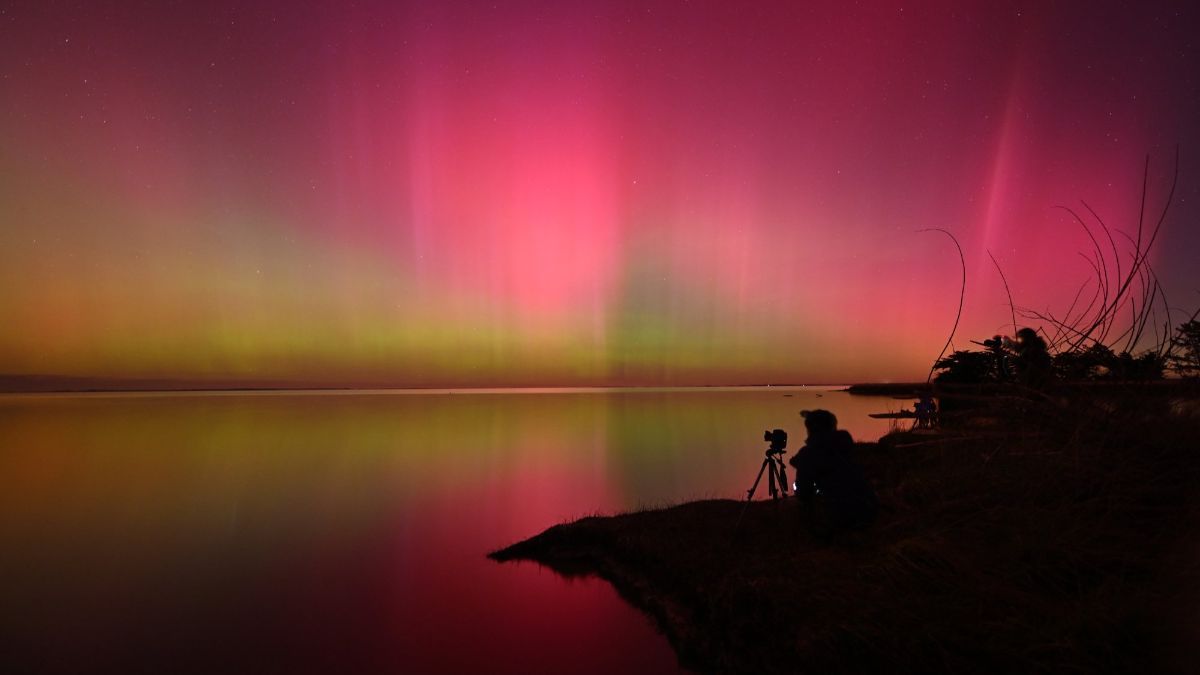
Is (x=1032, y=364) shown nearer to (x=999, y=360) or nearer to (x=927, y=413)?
(x=999, y=360)

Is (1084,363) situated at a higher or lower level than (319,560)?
higher

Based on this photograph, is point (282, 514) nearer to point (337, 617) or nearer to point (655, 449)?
point (337, 617)

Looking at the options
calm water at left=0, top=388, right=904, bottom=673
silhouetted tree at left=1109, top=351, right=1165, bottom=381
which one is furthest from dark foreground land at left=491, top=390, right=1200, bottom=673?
calm water at left=0, top=388, right=904, bottom=673

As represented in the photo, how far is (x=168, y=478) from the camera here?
30344mm

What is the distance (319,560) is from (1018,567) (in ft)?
54.3

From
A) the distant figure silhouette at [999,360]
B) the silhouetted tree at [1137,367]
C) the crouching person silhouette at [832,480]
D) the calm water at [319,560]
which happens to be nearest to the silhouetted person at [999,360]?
the distant figure silhouette at [999,360]

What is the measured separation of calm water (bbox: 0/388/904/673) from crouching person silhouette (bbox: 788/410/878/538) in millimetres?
2958

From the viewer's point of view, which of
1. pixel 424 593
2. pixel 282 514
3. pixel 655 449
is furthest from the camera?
pixel 655 449

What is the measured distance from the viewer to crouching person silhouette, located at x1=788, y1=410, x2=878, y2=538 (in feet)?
24.1

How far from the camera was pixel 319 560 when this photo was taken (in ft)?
52.6

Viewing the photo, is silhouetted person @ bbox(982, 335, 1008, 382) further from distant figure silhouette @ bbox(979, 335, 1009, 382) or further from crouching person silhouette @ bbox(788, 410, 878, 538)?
crouching person silhouette @ bbox(788, 410, 878, 538)

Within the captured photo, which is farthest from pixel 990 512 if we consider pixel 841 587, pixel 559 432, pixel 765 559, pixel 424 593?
pixel 559 432

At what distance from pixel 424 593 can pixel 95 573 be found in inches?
372

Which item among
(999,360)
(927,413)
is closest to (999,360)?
(999,360)
